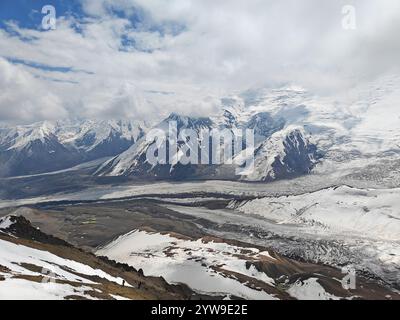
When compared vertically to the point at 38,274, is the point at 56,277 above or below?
below

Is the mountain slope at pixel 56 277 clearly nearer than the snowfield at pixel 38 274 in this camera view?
No

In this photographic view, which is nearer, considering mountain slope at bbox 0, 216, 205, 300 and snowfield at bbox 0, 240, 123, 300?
snowfield at bbox 0, 240, 123, 300

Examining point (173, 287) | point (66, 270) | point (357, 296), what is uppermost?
point (66, 270)
